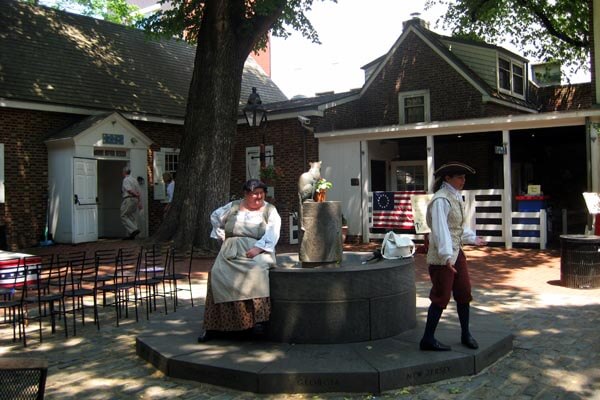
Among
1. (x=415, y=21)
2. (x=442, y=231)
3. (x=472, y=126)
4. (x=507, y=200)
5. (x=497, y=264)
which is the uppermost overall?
(x=415, y=21)

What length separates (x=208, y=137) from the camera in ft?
47.3

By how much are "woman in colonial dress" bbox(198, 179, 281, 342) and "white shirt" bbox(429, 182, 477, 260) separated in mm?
1536

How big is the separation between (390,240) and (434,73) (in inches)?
583

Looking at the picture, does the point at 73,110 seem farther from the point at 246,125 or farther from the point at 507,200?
the point at 507,200

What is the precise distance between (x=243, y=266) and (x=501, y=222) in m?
11.7

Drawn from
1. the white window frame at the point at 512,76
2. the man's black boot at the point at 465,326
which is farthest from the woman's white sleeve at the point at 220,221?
the white window frame at the point at 512,76

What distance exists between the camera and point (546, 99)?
23.7m

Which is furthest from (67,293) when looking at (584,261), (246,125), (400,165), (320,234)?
(400,165)

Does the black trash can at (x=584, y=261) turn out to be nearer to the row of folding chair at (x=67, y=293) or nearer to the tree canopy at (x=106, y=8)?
the row of folding chair at (x=67, y=293)

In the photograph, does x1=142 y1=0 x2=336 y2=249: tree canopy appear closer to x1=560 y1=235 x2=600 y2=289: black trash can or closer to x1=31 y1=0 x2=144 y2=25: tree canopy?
x1=560 y1=235 x2=600 y2=289: black trash can

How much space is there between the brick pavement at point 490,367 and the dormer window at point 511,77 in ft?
43.8

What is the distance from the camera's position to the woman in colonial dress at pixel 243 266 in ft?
18.9

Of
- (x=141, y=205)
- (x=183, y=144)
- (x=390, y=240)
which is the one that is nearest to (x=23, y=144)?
(x=141, y=205)

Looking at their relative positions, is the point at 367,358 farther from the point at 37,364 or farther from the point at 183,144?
the point at 183,144
